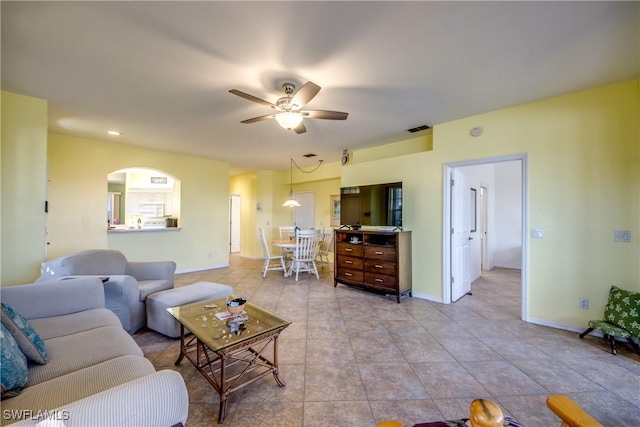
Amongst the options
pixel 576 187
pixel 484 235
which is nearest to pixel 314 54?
pixel 576 187

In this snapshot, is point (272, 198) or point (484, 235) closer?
point (484, 235)

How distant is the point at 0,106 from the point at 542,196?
5.96 m

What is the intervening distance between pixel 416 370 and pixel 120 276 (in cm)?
293

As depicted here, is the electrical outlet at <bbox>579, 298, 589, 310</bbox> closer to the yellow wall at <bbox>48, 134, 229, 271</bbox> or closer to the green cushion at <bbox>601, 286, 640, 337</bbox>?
the green cushion at <bbox>601, 286, 640, 337</bbox>

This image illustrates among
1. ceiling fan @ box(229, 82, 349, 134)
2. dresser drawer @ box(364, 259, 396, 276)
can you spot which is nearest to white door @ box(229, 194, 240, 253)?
dresser drawer @ box(364, 259, 396, 276)

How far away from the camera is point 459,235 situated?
12.7ft

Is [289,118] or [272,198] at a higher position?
[289,118]

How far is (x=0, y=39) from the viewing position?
189cm

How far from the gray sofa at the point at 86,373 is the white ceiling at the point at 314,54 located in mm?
1935

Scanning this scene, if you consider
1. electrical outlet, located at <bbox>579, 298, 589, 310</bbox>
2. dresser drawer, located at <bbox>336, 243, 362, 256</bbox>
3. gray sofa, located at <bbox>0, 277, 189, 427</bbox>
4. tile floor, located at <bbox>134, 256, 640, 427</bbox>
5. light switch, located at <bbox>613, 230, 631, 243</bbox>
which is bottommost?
tile floor, located at <bbox>134, 256, 640, 427</bbox>

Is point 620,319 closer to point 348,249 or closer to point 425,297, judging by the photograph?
point 425,297

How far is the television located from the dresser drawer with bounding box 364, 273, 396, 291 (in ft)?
2.62

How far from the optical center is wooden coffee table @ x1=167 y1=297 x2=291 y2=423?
1613mm

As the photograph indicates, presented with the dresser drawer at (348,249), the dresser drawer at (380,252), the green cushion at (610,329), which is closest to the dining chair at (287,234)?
the dresser drawer at (348,249)
